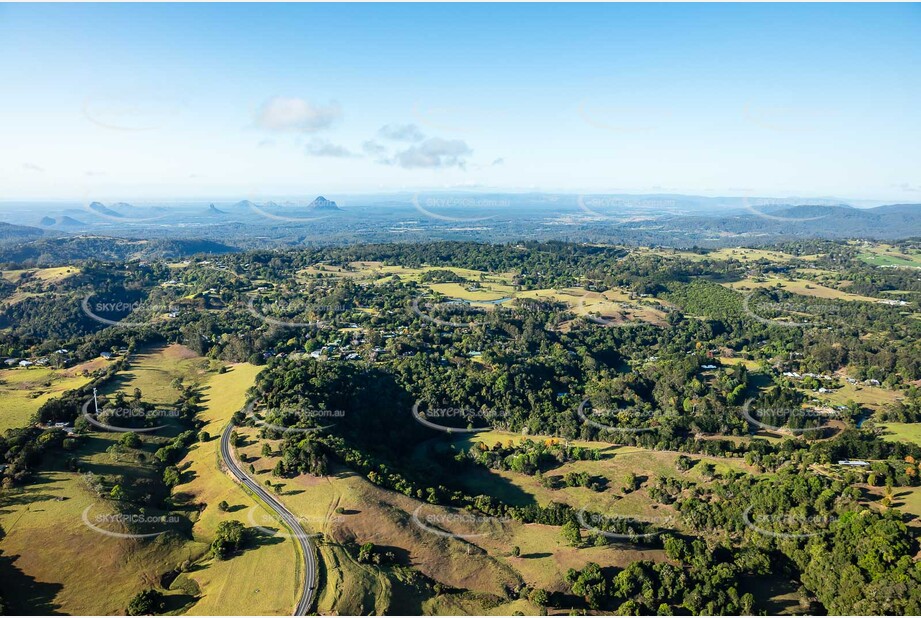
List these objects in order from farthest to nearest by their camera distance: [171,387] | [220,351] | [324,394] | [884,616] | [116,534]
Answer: [220,351]
[171,387]
[324,394]
[116,534]
[884,616]

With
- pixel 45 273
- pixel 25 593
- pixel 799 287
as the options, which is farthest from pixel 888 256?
pixel 45 273

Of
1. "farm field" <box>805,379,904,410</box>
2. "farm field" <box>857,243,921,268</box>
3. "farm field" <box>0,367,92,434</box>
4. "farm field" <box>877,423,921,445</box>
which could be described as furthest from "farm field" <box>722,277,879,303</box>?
"farm field" <box>0,367,92,434</box>

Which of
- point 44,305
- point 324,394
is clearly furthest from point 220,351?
point 44,305

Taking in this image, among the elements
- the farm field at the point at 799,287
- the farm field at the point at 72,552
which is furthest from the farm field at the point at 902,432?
the farm field at the point at 72,552

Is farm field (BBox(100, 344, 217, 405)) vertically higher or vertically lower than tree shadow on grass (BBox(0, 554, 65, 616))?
higher

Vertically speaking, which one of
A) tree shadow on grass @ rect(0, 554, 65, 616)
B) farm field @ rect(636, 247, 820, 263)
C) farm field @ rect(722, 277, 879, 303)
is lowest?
tree shadow on grass @ rect(0, 554, 65, 616)

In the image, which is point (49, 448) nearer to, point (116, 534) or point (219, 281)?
point (116, 534)

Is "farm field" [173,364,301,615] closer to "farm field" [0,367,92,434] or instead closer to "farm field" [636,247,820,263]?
"farm field" [0,367,92,434]

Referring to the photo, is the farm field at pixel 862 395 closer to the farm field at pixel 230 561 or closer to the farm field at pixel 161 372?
the farm field at pixel 230 561

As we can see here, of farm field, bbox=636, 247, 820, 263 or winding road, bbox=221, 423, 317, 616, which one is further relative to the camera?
farm field, bbox=636, 247, 820, 263
